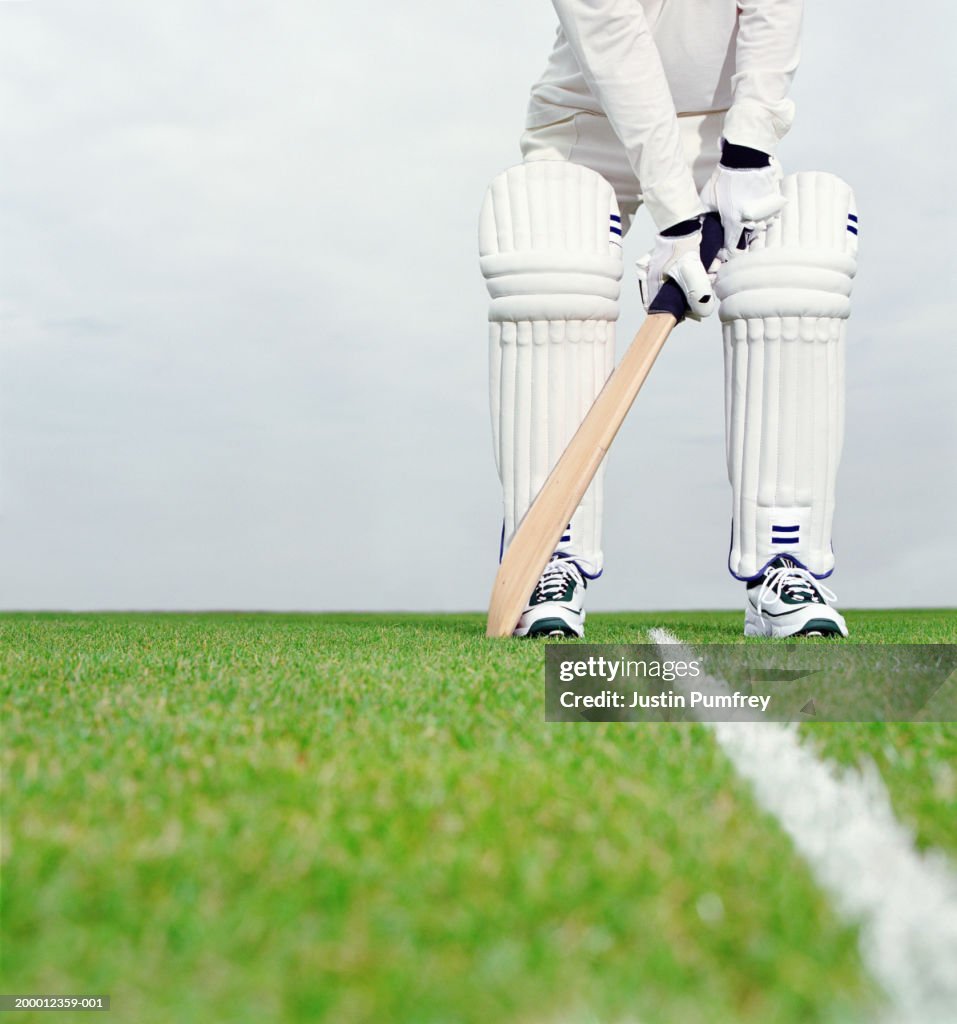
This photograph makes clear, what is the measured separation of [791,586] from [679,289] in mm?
991

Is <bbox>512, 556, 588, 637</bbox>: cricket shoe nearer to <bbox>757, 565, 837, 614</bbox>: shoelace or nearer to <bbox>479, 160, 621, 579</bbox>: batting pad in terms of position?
<bbox>479, 160, 621, 579</bbox>: batting pad

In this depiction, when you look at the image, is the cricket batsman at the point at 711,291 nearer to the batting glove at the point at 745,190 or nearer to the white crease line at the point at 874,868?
the batting glove at the point at 745,190

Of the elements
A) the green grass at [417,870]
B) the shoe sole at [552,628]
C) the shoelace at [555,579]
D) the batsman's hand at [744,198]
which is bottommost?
the green grass at [417,870]

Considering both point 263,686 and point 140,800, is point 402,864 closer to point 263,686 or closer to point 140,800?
point 140,800

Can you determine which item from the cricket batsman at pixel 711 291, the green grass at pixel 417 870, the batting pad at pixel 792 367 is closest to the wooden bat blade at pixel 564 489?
the cricket batsman at pixel 711 291

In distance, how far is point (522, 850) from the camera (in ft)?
3.30

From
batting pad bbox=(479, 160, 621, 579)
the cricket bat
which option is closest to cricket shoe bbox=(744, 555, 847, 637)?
batting pad bbox=(479, 160, 621, 579)

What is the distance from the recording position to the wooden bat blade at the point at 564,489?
3.18 metres

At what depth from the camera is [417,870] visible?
95 cm

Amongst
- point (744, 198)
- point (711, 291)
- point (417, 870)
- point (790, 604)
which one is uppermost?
point (744, 198)

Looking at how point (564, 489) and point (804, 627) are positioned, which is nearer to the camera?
point (564, 489)

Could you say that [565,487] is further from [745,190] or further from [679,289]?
[745,190]

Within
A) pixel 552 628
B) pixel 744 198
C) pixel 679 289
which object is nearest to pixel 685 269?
pixel 679 289
